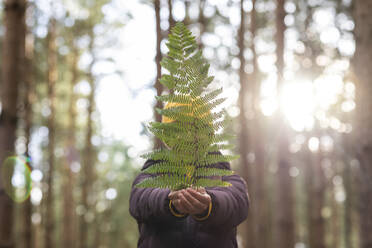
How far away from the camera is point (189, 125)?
1.53 meters

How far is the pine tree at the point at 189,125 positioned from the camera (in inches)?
59.6

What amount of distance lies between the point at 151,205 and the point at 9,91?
401cm

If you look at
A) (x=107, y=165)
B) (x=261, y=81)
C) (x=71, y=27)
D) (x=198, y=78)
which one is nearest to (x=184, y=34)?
(x=198, y=78)

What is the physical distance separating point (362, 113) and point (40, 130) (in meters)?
18.3

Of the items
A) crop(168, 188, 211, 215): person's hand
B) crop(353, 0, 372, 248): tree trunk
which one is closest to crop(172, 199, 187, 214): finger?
crop(168, 188, 211, 215): person's hand

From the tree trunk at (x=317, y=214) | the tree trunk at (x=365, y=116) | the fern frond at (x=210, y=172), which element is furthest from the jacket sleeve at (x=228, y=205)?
the tree trunk at (x=317, y=214)

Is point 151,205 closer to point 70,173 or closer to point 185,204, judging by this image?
point 185,204

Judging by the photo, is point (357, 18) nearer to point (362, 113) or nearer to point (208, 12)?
point (362, 113)

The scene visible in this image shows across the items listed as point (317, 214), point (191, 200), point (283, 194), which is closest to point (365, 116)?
point (283, 194)

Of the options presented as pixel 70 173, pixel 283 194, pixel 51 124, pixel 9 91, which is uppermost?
pixel 9 91

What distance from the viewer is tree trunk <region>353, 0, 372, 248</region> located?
480 centimetres

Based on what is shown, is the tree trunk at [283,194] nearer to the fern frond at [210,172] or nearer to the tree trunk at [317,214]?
the tree trunk at [317,214]

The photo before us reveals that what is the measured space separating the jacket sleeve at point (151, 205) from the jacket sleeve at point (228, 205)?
19 cm

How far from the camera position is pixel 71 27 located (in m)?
15.3
